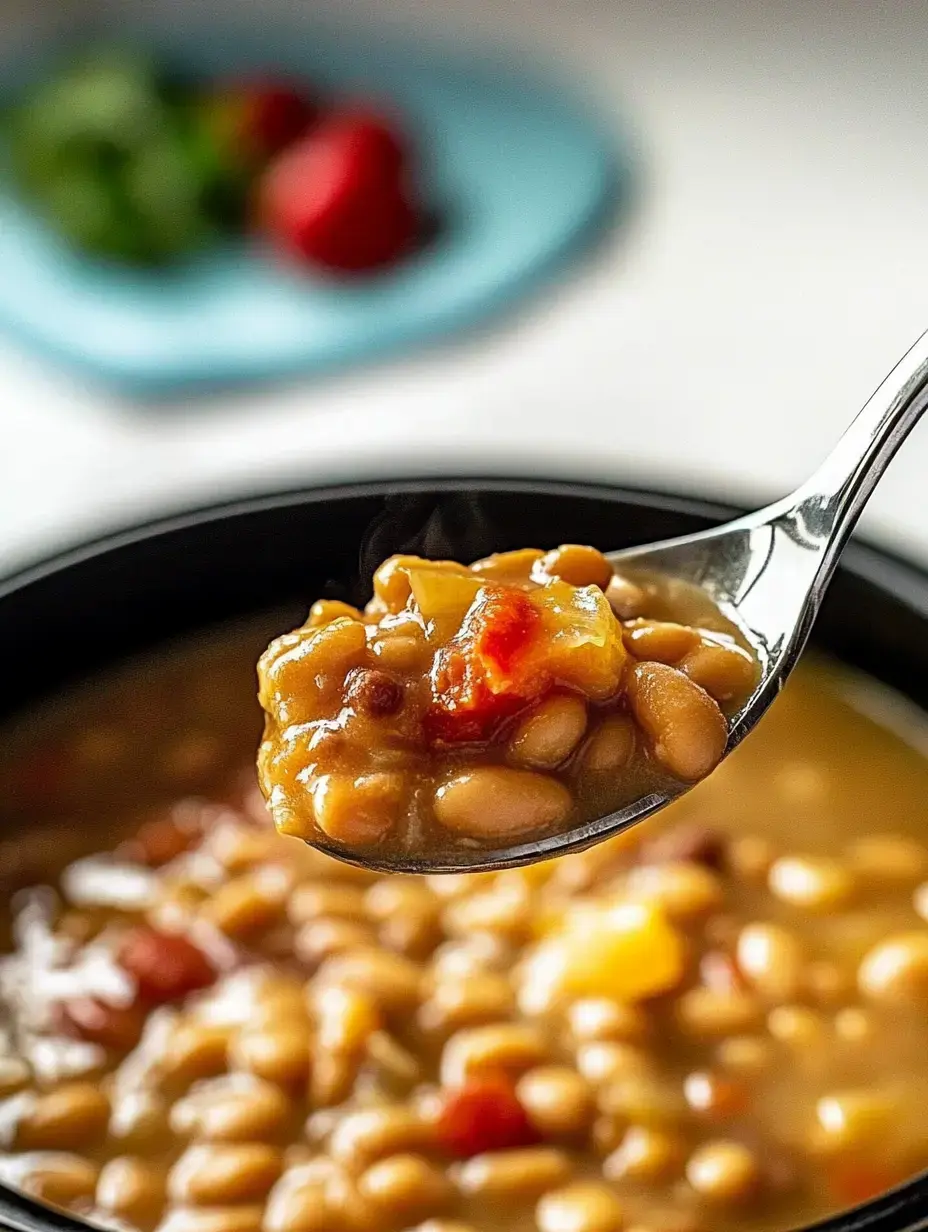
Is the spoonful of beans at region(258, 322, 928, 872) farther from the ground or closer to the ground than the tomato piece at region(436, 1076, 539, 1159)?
farther from the ground

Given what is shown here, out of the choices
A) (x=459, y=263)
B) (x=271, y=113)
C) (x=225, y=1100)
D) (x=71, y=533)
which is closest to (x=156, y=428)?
(x=71, y=533)

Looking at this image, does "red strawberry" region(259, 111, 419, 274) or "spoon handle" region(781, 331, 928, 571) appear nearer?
"spoon handle" region(781, 331, 928, 571)

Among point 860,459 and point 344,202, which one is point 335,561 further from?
point 344,202

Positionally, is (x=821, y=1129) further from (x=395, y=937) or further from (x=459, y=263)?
(x=459, y=263)

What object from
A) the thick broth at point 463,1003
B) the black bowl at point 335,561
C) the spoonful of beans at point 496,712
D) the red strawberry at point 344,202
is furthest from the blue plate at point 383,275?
the spoonful of beans at point 496,712

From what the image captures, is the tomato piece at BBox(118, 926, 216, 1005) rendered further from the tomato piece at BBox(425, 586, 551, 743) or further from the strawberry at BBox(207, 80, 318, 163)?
the strawberry at BBox(207, 80, 318, 163)

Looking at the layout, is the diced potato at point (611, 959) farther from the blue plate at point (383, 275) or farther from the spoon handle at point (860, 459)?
the blue plate at point (383, 275)

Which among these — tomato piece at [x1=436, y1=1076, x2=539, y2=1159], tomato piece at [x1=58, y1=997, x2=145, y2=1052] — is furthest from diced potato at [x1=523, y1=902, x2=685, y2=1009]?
tomato piece at [x1=58, y1=997, x2=145, y2=1052]
